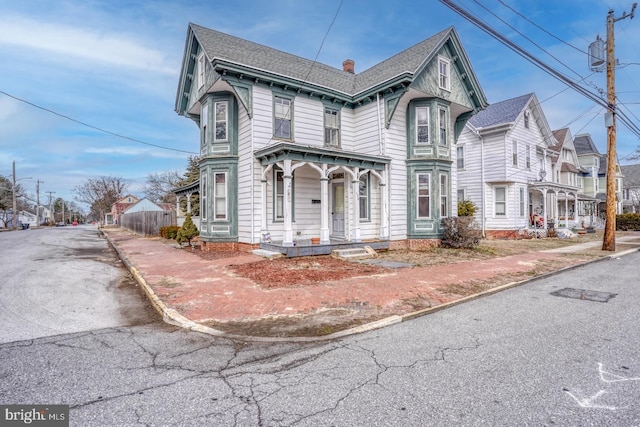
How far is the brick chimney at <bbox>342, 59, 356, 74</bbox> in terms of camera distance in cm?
2033

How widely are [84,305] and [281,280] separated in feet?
13.1

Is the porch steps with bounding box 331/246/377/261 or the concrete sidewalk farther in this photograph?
the porch steps with bounding box 331/246/377/261

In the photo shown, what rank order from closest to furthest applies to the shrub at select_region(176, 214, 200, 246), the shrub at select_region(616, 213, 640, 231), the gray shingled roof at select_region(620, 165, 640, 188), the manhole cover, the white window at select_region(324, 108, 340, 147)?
the manhole cover < the white window at select_region(324, 108, 340, 147) < the shrub at select_region(176, 214, 200, 246) < the shrub at select_region(616, 213, 640, 231) < the gray shingled roof at select_region(620, 165, 640, 188)

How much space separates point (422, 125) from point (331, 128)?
4.21 metres

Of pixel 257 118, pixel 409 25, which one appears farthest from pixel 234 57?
pixel 409 25

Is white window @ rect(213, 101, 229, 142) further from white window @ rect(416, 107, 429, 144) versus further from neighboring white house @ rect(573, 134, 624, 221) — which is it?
neighboring white house @ rect(573, 134, 624, 221)

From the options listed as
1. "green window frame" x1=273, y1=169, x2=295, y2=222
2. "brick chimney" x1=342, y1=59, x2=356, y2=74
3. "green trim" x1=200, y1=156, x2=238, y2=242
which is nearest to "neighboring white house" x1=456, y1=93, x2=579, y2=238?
"brick chimney" x1=342, y1=59, x2=356, y2=74

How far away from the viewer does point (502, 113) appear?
24125 millimetres

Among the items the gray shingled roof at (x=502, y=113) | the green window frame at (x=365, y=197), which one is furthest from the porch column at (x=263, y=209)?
the gray shingled roof at (x=502, y=113)

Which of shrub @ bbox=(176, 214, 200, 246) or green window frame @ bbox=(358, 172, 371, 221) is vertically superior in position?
green window frame @ bbox=(358, 172, 371, 221)

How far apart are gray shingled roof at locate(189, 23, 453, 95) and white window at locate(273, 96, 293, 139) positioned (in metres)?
1.08

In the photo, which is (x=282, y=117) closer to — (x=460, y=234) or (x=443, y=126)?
(x=443, y=126)

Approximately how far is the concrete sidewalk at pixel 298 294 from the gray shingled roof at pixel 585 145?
1500 inches

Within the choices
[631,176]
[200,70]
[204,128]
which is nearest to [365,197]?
[204,128]
